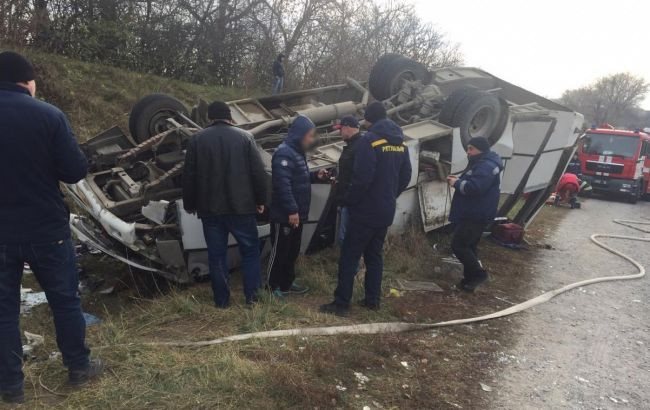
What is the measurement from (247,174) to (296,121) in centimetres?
66

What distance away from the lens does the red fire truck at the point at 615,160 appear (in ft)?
50.4

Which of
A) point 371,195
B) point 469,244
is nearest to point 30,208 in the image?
point 371,195

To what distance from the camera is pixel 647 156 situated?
53.0 feet

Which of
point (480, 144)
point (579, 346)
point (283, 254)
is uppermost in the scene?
point (480, 144)

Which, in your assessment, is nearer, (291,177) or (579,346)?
(579,346)

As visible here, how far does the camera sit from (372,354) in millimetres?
3316

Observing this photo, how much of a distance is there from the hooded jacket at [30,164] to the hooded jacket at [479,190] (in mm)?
3433

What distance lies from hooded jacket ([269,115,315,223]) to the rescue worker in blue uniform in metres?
0.45

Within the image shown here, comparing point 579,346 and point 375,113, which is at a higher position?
point 375,113

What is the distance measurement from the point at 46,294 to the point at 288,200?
1.89 metres

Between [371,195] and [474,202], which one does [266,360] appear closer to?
[371,195]

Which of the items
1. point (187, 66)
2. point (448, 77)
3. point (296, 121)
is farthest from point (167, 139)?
point (187, 66)

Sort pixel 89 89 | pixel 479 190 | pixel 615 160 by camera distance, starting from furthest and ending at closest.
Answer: pixel 615 160 → pixel 89 89 → pixel 479 190

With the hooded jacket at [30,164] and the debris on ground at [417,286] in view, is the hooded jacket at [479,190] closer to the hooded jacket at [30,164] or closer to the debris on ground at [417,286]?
the debris on ground at [417,286]
